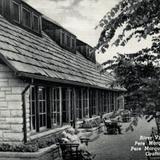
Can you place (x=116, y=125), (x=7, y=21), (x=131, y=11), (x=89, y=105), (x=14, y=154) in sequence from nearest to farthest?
1. (x=131, y=11)
2. (x=14, y=154)
3. (x=7, y=21)
4. (x=116, y=125)
5. (x=89, y=105)

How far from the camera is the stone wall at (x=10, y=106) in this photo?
10.5 meters

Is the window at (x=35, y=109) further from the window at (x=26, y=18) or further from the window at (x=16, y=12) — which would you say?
the window at (x=26, y=18)

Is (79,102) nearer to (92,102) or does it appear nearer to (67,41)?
(92,102)

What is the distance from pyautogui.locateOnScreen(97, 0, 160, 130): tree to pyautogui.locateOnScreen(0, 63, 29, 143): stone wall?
4202 mm

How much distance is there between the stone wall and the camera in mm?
10523

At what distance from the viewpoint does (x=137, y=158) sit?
1159cm

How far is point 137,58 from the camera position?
23.3ft

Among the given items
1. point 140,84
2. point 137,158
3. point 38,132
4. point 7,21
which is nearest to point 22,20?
point 7,21

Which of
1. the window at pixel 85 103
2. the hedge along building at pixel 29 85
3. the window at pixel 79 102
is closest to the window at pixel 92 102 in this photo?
the hedge along building at pixel 29 85

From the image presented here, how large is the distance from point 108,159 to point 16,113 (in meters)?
3.33

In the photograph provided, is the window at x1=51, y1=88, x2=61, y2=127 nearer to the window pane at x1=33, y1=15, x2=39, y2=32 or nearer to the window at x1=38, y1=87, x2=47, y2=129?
the window at x1=38, y1=87, x2=47, y2=129

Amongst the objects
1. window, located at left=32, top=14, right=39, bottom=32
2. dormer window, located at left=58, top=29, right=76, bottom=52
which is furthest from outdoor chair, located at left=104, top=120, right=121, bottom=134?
window, located at left=32, top=14, right=39, bottom=32

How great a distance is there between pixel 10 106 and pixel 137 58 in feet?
15.8

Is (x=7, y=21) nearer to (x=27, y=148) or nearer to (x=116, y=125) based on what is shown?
(x=27, y=148)
